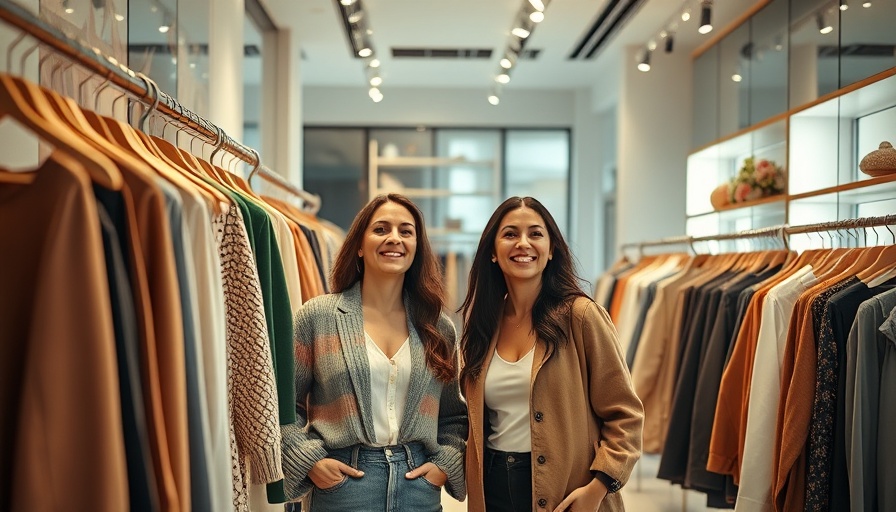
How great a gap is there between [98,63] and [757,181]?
182 inches

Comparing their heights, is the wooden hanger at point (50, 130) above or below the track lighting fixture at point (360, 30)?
below

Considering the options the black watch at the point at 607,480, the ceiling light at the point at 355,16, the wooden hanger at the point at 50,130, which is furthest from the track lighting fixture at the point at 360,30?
the wooden hanger at the point at 50,130

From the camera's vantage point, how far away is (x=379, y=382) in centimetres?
230

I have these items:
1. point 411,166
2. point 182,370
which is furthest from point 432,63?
point 182,370

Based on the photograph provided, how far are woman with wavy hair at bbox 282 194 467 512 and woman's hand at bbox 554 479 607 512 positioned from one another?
1.00 ft

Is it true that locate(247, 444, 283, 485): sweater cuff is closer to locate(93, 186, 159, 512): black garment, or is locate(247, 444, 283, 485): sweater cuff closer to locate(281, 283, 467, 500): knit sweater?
locate(281, 283, 467, 500): knit sweater

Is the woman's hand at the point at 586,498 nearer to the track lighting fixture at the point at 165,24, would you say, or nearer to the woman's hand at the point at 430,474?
the woman's hand at the point at 430,474

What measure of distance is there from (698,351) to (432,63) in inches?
185

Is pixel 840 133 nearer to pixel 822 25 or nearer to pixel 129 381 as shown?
pixel 822 25

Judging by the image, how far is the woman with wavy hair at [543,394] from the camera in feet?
7.52

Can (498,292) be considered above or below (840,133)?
below

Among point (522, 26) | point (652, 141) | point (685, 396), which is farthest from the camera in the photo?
point (652, 141)

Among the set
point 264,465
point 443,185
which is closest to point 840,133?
point 264,465

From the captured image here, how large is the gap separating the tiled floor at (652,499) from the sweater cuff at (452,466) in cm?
232
